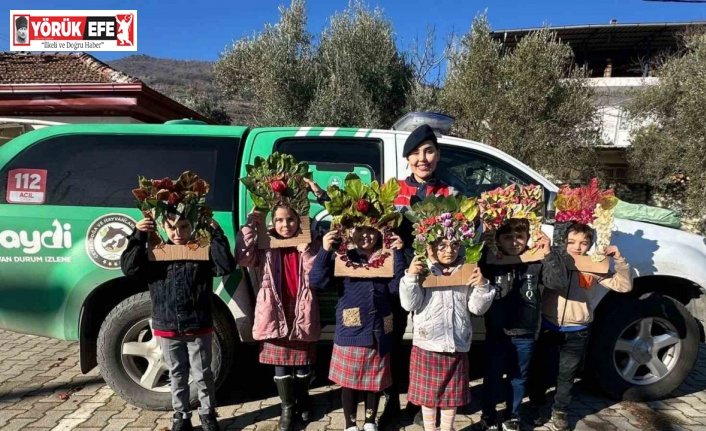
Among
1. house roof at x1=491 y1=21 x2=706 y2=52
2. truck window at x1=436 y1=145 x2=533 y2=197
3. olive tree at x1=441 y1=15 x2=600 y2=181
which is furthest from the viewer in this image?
house roof at x1=491 y1=21 x2=706 y2=52

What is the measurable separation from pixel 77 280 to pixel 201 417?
1.29 meters

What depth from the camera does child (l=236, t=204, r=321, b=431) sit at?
2.89 meters

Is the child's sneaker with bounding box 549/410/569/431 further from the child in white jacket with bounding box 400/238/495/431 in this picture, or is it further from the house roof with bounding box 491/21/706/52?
the house roof with bounding box 491/21/706/52

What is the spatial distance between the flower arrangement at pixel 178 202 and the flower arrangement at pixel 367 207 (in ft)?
2.74

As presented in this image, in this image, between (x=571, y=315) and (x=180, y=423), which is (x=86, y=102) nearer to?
(x=180, y=423)

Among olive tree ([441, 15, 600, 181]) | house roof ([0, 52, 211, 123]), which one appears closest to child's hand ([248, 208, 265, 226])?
house roof ([0, 52, 211, 123])

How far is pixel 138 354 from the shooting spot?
324 centimetres

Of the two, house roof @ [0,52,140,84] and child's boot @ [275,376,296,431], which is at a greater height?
house roof @ [0,52,140,84]

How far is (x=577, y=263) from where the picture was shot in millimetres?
2951

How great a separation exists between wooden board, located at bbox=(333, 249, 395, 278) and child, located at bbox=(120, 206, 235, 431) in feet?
2.23

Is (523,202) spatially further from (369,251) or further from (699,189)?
(699,189)

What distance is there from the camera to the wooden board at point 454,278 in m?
2.59

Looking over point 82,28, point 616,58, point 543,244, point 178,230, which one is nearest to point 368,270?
point 543,244

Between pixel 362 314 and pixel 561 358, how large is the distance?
1.50 metres
